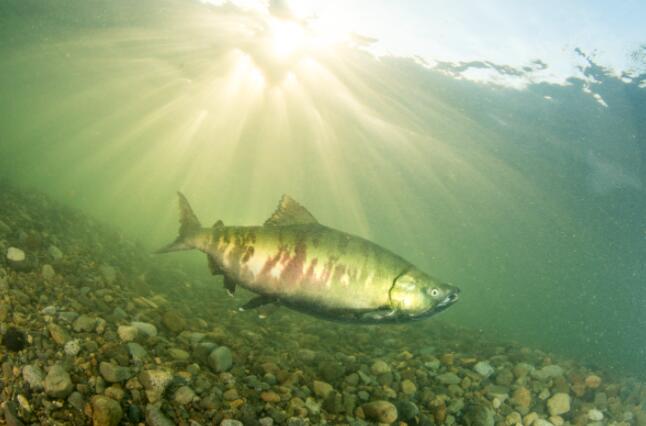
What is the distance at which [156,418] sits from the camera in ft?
8.93

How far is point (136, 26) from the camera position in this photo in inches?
816

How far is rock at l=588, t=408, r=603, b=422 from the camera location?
4.79 metres

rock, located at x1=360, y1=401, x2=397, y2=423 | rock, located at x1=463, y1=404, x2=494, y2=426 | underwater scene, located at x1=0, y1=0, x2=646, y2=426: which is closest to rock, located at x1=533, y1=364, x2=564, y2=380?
underwater scene, located at x1=0, y1=0, x2=646, y2=426

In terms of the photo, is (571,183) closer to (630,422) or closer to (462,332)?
(462,332)

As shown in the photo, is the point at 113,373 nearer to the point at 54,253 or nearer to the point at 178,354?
the point at 178,354

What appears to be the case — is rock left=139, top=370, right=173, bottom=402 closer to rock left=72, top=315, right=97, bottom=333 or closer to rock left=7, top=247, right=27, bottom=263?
rock left=72, top=315, right=97, bottom=333

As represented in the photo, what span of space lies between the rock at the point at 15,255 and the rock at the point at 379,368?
13.7ft

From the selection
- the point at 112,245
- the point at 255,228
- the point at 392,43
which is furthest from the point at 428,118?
the point at 255,228

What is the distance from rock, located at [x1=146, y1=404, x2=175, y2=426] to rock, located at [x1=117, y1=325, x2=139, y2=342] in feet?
3.45

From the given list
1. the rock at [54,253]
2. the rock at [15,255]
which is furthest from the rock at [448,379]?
the rock at [54,253]

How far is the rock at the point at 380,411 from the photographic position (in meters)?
3.56

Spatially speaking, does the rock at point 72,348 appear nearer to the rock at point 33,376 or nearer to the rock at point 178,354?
the rock at point 33,376

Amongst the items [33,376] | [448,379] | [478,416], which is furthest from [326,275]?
[448,379]

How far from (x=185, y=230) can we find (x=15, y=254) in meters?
2.46
